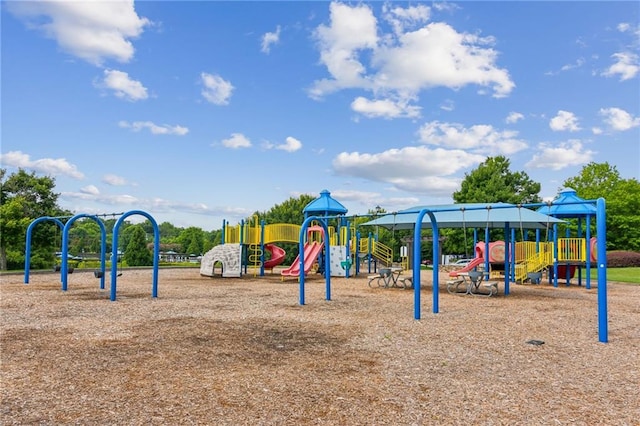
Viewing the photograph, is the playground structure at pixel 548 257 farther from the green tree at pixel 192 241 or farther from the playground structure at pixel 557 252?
the green tree at pixel 192 241

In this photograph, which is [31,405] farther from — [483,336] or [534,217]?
[534,217]

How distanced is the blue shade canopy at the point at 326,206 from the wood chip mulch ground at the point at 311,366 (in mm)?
13173

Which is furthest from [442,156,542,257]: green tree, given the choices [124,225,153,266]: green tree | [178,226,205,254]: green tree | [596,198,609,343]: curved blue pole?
[178,226,205,254]: green tree

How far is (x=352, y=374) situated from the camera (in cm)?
555

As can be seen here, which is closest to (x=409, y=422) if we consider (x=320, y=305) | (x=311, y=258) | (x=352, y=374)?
(x=352, y=374)

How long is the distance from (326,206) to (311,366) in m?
18.4

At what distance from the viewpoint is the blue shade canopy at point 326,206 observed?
2416cm

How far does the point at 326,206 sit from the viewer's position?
950 inches

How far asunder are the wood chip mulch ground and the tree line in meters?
13.5

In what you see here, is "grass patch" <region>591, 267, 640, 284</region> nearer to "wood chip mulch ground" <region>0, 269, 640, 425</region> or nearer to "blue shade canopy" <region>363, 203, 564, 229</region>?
"blue shade canopy" <region>363, 203, 564, 229</region>

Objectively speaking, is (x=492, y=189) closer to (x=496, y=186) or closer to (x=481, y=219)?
(x=496, y=186)

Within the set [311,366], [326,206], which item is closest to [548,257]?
[326,206]

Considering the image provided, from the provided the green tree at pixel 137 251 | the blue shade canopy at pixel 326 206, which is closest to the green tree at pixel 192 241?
the green tree at pixel 137 251

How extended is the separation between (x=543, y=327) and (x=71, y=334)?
8.63 m
